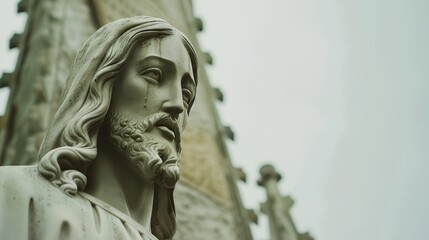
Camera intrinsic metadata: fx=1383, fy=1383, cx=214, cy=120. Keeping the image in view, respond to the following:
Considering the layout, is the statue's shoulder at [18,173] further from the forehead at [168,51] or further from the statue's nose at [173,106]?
the forehead at [168,51]

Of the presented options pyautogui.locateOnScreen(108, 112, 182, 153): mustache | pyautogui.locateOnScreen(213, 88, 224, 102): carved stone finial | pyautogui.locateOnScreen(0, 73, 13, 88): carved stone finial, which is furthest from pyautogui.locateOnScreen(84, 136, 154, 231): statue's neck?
pyautogui.locateOnScreen(213, 88, 224, 102): carved stone finial

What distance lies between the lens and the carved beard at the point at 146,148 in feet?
16.6

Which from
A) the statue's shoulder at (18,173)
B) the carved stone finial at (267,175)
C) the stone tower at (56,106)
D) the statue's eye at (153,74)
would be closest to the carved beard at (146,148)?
the statue's eye at (153,74)

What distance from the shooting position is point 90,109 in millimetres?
5078

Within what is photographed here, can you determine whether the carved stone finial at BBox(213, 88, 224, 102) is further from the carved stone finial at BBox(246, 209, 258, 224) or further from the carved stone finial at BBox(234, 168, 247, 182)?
the carved stone finial at BBox(246, 209, 258, 224)

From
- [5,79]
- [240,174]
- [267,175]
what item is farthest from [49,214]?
[267,175]

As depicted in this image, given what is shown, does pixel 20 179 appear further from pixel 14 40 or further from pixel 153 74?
pixel 14 40

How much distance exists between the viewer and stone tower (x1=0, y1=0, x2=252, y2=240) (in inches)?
444

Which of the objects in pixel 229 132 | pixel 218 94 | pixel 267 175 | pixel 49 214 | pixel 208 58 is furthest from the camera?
pixel 267 175

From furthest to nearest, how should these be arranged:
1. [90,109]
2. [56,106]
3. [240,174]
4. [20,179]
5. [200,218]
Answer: [240,174]
[200,218]
[56,106]
[90,109]
[20,179]

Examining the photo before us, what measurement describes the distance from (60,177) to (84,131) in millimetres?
225

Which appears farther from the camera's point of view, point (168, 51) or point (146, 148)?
point (168, 51)

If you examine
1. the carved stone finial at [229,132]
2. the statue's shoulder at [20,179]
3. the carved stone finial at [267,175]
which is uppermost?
the statue's shoulder at [20,179]

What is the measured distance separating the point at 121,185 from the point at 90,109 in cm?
30
